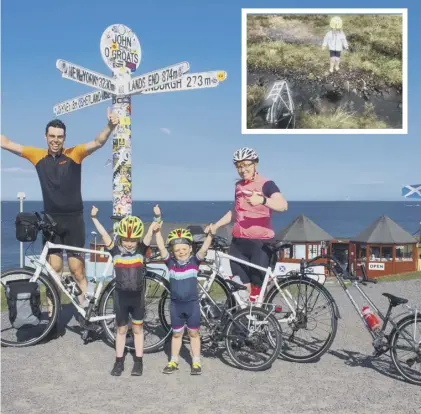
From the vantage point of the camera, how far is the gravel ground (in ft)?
14.0

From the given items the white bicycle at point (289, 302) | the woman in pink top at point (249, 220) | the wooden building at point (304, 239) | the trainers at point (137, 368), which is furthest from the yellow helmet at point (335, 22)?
the wooden building at point (304, 239)

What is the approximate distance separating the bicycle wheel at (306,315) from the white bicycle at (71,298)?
1236 mm

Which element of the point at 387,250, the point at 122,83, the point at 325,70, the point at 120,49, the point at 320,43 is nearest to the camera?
the point at 122,83

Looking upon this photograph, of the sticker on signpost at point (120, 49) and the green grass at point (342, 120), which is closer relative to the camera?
the sticker on signpost at point (120, 49)

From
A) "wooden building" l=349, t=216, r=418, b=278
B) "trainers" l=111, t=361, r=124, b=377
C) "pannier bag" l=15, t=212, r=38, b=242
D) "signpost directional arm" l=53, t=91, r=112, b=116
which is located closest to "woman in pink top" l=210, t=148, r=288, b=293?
"trainers" l=111, t=361, r=124, b=377

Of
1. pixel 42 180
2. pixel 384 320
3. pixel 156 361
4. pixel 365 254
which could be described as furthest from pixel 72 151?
pixel 365 254

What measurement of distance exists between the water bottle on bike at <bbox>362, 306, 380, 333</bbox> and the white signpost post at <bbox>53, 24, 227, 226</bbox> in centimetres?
342

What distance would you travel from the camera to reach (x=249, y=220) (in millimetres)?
5672

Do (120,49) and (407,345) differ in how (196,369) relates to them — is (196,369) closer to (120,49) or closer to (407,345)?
(407,345)

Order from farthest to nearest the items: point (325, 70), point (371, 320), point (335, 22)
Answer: point (325, 70)
point (335, 22)
point (371, 320)

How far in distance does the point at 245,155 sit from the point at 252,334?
177 cm

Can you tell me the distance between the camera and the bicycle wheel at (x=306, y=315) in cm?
544

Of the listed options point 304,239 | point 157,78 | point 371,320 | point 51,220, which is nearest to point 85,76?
point 157,78

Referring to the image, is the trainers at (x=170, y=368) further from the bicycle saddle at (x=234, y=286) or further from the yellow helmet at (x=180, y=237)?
the yellow helmet at (x=180, y=237)
